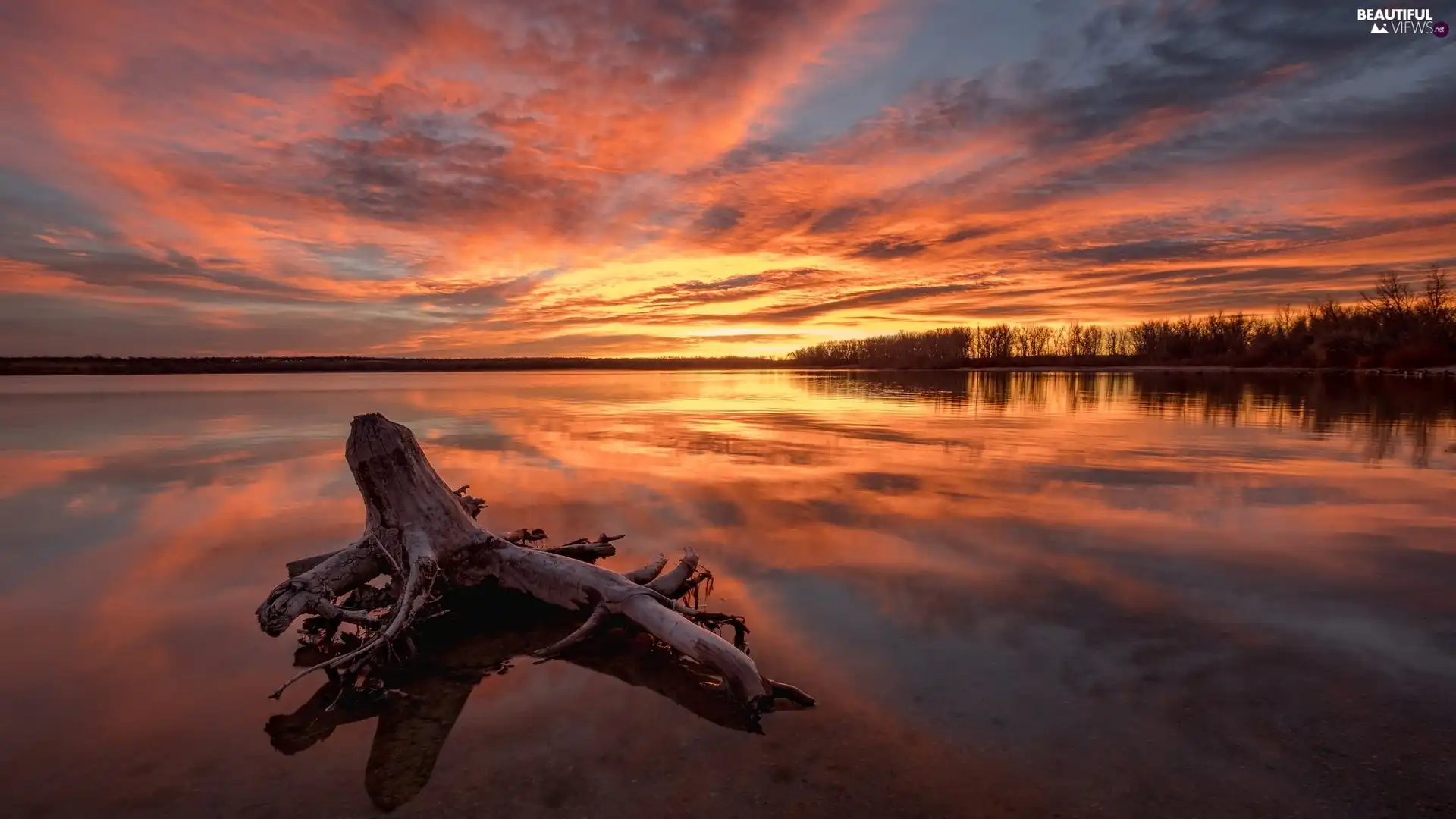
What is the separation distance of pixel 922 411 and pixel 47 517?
93.6 ft

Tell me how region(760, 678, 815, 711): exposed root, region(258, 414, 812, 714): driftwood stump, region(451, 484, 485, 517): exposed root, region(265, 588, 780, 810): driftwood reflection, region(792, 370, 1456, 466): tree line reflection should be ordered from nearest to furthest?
region(265, 588, 780, 810): driftwood reflection → region(760, 678, 815, 711): exposed root → region(258, 414, 812, 714): driftwood stump → region(451, 484, 485, 517): exposed root → region(792, 370, 1456, 466): tree line reflection

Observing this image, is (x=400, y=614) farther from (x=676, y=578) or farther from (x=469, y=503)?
(x=469, y=503)

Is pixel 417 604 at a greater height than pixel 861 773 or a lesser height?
greater

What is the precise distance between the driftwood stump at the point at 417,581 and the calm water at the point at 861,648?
449mm

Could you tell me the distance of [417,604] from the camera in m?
5.99

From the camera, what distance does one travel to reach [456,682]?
543cm

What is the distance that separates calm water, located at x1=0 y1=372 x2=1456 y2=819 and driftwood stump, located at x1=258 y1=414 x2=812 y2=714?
45 centimetres

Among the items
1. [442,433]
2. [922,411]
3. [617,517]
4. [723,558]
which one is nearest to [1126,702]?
[723,558]

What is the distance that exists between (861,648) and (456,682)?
11.0ft

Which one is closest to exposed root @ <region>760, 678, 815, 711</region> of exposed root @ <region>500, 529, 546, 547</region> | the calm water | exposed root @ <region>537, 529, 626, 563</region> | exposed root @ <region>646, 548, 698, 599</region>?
the calm water

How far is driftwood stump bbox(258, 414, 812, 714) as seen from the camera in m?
5.70

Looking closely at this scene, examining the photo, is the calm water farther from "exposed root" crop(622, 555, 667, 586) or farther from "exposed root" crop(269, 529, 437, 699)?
"exposed root" crop(622, 555, 667, 586)

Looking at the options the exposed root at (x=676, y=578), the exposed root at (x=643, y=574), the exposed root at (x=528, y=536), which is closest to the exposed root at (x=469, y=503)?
the exposed root at (x=528, y=536)

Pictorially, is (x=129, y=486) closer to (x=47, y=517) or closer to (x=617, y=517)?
(x=47, y=517)
